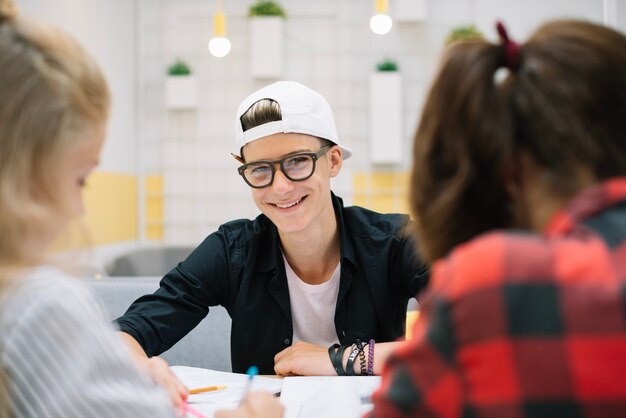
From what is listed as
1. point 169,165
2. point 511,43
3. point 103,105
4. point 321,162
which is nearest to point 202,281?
point 321,162

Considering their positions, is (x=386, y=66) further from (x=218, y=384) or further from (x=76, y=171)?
(x=76, y=171)

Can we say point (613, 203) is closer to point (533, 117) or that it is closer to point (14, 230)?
point (533, 117)

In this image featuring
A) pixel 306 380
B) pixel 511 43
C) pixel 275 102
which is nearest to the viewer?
pixel 511 43

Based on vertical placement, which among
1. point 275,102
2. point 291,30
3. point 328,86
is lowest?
point 275,102

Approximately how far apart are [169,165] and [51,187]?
4.78 metres

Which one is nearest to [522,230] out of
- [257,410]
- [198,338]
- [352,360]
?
[257,410]

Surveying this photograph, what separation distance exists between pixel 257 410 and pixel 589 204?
72cm

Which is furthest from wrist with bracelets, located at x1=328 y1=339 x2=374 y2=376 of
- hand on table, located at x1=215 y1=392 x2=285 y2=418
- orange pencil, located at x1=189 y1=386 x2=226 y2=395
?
hand on table, located at x1=215 y1=392 x2=285 y2=418

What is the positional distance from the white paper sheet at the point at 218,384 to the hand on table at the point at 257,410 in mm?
112

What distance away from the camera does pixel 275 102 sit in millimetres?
1799

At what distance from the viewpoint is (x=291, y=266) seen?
1.95 m

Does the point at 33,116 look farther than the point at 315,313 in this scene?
No

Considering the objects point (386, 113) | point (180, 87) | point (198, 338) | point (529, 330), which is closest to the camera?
point (529, 330)

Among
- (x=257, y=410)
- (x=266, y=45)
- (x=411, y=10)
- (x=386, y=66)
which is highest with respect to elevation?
(x=411, y=10)
